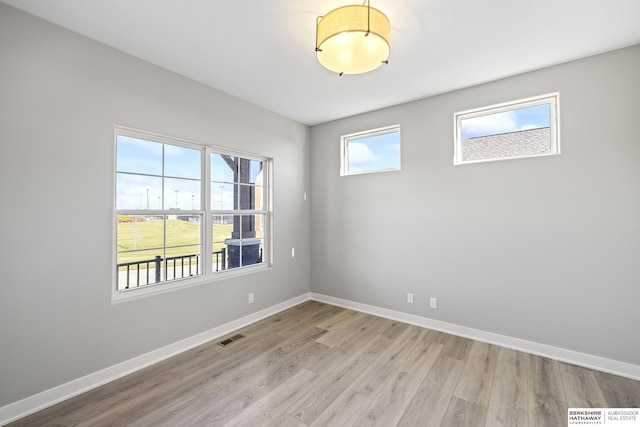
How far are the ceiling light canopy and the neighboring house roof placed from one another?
1.82 metres

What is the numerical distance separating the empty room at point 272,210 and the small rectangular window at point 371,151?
34mm

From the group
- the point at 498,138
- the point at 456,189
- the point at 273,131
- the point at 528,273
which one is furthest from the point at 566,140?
the point at 273,131

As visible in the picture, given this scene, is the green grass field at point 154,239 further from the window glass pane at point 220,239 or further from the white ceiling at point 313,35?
the white ceiling at point 313,35

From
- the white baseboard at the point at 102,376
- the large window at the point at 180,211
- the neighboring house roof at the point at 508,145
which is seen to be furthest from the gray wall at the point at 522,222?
the white baseboard at the point at 102,376

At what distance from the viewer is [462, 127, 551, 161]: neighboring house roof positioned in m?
2.75

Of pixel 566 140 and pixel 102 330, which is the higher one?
pixel 566 140

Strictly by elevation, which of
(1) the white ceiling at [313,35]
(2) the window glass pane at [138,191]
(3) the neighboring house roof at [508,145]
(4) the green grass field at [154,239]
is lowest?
(4) the green grass field at [154,239]

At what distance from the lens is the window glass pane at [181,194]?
2801 mm

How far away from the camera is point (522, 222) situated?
2777 mm

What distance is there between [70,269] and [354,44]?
2656mm

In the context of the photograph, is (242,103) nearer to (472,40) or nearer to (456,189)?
(472,40)

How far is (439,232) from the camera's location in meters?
3.28

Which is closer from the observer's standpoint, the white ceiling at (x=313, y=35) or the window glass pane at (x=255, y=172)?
the white ceiling at (x=313, y=35)

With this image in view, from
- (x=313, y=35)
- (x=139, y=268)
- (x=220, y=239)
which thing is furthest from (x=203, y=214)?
(x=313, y=35)
